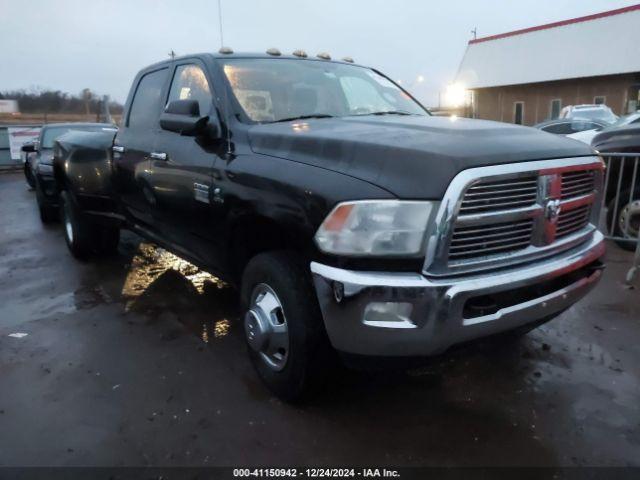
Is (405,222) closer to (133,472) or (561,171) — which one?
(561,171)

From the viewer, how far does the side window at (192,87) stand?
347 centimetres

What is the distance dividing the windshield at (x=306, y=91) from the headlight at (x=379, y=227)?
1.31 meters

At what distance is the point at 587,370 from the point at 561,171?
1.49 metres

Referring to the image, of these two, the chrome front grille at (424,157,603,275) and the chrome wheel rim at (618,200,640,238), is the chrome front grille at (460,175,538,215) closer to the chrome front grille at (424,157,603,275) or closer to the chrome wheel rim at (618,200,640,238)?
the chrome front grille at (424,157,603,275)

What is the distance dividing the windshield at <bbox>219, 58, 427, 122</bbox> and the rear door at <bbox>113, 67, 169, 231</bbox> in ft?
3.44

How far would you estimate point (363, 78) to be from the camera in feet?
13.4

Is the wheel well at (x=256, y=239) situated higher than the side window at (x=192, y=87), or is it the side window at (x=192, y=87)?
the side window at (x=192, y=87)

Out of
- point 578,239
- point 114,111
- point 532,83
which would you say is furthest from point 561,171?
point 114,111

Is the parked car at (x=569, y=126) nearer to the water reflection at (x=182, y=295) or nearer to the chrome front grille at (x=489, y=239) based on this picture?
the water reflection at (x=182, y=295)

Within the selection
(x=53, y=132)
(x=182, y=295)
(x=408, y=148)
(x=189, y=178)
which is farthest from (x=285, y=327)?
(x=53, y=132)

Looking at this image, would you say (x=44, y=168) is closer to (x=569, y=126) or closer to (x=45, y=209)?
(x=45, y=209)

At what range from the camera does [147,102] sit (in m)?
4.44

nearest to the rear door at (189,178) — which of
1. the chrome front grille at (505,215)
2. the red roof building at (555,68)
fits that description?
the chrome front grille at (505,215)

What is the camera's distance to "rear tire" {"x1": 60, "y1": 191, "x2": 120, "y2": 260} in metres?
5.48
